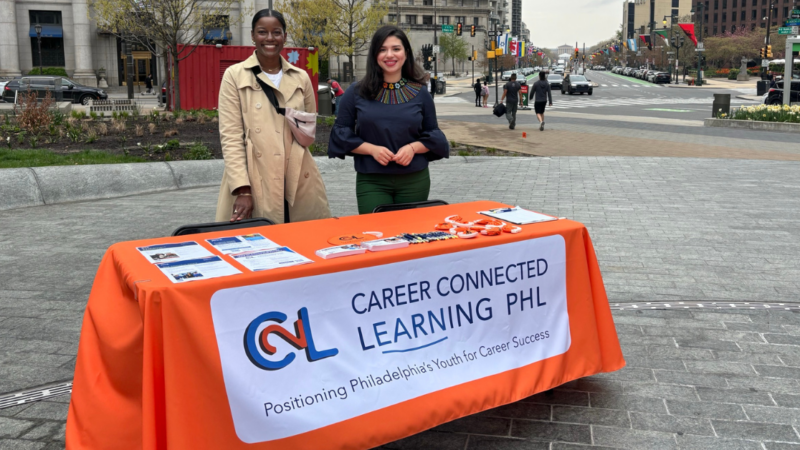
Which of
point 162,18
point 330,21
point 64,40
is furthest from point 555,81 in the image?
point 162,18

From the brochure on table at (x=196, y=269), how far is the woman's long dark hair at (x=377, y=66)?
5.45ft

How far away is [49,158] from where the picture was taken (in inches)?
456

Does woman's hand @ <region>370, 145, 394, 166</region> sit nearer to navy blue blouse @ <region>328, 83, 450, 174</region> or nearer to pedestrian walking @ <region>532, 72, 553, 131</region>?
navy blue blouse @ <region>328, 83, 450, 174</region>

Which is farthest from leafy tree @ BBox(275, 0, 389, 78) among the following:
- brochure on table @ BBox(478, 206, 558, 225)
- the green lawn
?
brochure on table @ BBox(478, 206, 558, 225)

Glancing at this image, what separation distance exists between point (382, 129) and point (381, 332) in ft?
5.09

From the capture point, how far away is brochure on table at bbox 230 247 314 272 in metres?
2.99

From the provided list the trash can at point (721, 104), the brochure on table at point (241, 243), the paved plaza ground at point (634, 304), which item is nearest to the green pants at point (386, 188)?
the brochure on table at point (241, 243)

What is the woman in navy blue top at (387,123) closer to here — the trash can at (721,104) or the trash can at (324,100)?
the trash can at (324,100)

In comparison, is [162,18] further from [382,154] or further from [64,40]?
[64,40]

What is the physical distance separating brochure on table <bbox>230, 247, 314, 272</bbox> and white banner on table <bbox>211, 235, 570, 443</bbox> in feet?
0.31

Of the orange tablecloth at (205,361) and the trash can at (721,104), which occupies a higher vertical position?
the trash can at (721,104)

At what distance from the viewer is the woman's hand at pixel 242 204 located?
4.22 metres

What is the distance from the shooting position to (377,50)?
437 cm

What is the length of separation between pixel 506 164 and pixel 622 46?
6492 inches
